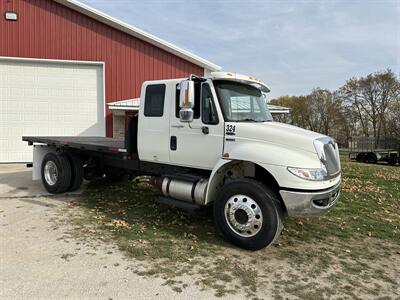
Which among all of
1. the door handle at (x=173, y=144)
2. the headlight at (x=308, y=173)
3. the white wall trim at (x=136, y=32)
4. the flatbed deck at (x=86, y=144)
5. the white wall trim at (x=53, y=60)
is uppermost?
the white wall trim at (x=136, y=32)

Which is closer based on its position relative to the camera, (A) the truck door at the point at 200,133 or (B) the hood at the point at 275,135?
(B) the hood at the point at 275,135

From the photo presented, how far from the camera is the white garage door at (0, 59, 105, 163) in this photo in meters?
13.3

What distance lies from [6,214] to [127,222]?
2.27 meters

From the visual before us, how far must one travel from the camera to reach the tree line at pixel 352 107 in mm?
44719

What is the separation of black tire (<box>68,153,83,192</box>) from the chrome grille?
18.2 feet

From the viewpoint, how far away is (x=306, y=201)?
436cm

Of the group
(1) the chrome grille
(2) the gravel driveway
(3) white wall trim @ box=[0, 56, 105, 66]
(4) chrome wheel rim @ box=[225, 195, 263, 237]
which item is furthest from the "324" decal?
(3) white wall trim @ box=[0, 56, 105, 66]

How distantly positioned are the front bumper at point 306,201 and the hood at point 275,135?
58 cm

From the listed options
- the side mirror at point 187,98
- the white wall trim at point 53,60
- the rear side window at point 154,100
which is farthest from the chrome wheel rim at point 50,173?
the white wall trim at point 53,60

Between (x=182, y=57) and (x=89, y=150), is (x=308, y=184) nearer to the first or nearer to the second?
(x=89, y=150)

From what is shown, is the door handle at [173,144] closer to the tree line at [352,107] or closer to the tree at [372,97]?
the tree line at [352,107]

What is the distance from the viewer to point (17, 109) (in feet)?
44.0

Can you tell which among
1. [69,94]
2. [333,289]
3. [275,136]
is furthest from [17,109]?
[333,289]

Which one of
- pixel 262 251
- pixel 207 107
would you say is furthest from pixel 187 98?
pixel 262 251
